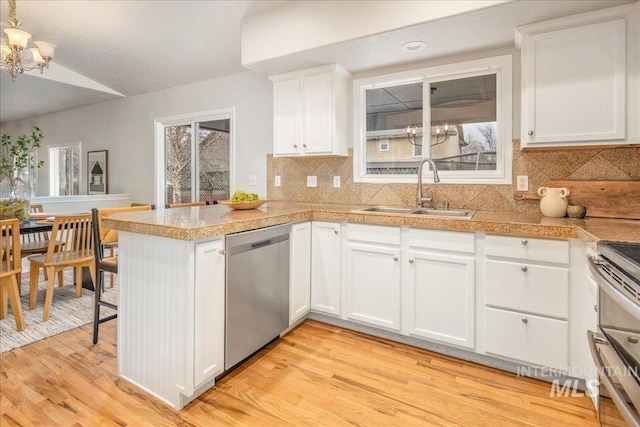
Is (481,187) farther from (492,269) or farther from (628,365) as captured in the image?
(628,365)

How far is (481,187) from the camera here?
2.58 m

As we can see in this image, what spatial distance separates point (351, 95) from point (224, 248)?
197 cm

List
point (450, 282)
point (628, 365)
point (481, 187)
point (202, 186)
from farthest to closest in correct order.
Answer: point (202, 186) < point (481, 187) < point (450, 282) < point (628, 365)

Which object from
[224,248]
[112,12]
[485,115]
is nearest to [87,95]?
[112,12]

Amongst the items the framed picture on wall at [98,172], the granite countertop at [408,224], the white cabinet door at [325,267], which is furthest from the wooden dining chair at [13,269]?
the framed picture on wall at [98,172]

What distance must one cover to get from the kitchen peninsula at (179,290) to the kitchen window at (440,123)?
0.84 metres

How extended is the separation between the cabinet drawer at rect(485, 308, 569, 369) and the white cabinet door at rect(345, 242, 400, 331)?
58 centimetres

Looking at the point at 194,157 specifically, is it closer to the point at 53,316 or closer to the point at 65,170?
the point at 53,316

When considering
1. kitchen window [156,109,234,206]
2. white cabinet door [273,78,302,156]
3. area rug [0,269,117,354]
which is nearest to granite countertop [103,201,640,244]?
white cabinet door [273,78,302,156]

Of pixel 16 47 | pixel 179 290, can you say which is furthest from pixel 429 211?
pixel 16 47

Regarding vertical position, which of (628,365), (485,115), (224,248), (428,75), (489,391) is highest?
(428,75)

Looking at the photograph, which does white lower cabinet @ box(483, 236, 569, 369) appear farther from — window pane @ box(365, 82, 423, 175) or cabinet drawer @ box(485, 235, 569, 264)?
window pane @ box(365, 82, 423, 175)

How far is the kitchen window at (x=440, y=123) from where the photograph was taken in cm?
252

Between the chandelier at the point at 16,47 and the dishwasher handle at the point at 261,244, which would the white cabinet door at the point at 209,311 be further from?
the chandelier at the point at 16,47
